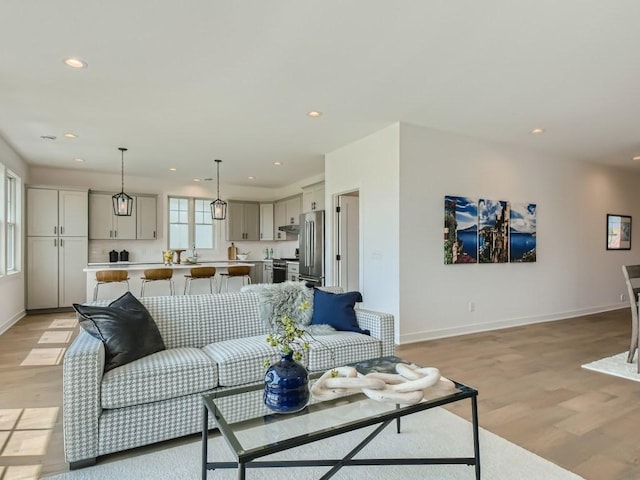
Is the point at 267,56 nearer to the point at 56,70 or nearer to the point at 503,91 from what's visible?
the point at 56,70

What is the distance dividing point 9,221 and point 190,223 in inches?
133

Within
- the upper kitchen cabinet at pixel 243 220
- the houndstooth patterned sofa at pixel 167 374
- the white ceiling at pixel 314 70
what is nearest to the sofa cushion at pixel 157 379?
the houndstooth patterned sofa at pixel 167 374

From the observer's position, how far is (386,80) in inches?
132

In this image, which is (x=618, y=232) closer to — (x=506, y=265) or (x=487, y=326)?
(x=506, y=265)

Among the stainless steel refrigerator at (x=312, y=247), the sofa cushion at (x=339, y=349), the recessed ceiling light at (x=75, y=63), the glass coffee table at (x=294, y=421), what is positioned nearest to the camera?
the glass coffee table at (x=294, y=421)

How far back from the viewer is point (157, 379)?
216 cm

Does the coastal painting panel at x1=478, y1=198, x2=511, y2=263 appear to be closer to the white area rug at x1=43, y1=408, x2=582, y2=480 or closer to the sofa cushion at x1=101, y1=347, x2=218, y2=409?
the white area rug at x1=43, y1=408, x2=582, y2=480

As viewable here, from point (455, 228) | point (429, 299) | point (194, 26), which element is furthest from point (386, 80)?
point (429, 299)

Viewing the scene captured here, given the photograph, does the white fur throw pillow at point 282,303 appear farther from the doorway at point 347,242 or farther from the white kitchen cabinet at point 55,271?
the white kitchen cabinet at point 55,271

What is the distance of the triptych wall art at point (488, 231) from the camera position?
5.00 metres

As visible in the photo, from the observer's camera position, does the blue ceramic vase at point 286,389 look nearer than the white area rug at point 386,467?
Yes

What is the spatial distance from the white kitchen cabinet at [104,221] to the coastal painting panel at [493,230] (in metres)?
6.67

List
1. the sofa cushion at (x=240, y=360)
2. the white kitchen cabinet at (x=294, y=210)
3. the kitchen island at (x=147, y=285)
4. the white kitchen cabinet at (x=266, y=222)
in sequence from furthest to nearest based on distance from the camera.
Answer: the white kitchen cabinet at (x=266, y=222), the white kitchen cabinet at (x=294, y=210), the kitchen island at (x=147, y=285), the sofa cushion at (x=240, y=360)

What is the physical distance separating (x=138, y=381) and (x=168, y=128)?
356cm
